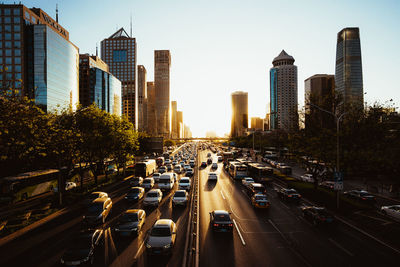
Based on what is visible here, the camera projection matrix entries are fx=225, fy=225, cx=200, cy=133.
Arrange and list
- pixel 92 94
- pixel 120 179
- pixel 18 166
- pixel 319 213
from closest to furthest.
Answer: pixel 319 213, pixel 18 166, pixel 120 179, pixel 92 94

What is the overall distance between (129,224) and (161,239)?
12.9ft

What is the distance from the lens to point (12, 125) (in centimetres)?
1647

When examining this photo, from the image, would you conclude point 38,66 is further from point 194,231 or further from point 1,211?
point 194,231

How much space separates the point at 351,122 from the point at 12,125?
32275 mm

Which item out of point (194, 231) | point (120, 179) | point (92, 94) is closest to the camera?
point (194, 231)

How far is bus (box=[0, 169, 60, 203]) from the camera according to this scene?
2636 cm

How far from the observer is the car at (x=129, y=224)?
16125 millimetres

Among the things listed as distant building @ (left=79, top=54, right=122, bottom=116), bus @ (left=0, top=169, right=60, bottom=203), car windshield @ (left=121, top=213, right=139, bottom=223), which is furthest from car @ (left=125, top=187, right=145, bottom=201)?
distant building @ (left=79, top=54, right=122, bottom=116)

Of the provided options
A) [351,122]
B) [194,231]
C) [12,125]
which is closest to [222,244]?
[194,231]

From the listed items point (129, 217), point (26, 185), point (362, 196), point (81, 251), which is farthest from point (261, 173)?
point (26, 185)

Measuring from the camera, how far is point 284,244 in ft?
50.9

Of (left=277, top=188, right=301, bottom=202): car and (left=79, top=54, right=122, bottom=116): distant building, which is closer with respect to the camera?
(left=277, top=188, right=301, bottom=202): car

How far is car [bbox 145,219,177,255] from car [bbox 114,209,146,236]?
2475 millimetres

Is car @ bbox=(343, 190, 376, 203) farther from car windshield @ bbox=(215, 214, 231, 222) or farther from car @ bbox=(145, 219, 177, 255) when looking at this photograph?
car @ bbox=(145, 219, 177, 255)
